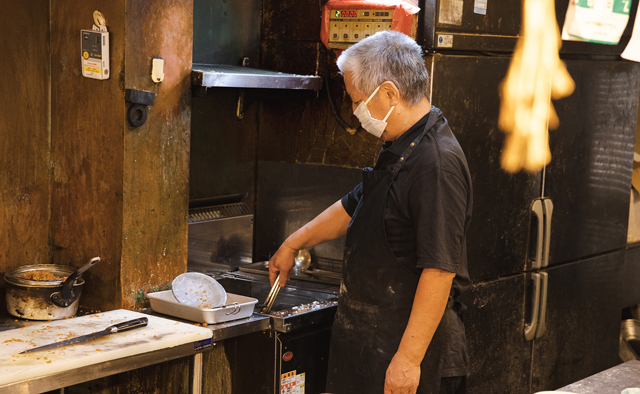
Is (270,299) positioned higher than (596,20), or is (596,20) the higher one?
(596,20)

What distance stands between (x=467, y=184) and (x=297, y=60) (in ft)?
4.22

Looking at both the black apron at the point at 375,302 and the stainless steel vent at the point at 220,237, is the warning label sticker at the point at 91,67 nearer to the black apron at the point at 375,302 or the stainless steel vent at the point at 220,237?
the stainless steel vent at the point at 220,237

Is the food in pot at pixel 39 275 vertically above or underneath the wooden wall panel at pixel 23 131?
underneath

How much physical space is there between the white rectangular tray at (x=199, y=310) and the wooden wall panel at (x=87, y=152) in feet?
0.48

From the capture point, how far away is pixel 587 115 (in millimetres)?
3613

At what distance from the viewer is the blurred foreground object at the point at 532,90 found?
321 cm

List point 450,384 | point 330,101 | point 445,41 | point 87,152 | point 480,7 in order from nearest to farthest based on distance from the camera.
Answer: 1. point 450,384
2. point 87,152
3. point 445,41
4. point 480,7
5. point 330,101

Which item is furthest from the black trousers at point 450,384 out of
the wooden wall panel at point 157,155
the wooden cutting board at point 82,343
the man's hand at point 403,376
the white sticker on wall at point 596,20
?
the white sticker on wall at point 596,20

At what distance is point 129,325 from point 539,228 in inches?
78.3

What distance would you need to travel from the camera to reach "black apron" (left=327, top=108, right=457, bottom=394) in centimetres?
227

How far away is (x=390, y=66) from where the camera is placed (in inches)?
87.2

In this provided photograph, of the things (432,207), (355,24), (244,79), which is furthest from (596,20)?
(432,207)

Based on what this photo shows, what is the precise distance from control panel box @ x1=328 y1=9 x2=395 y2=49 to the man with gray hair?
58 centimetres

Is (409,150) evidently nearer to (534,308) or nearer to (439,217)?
(439,217)
